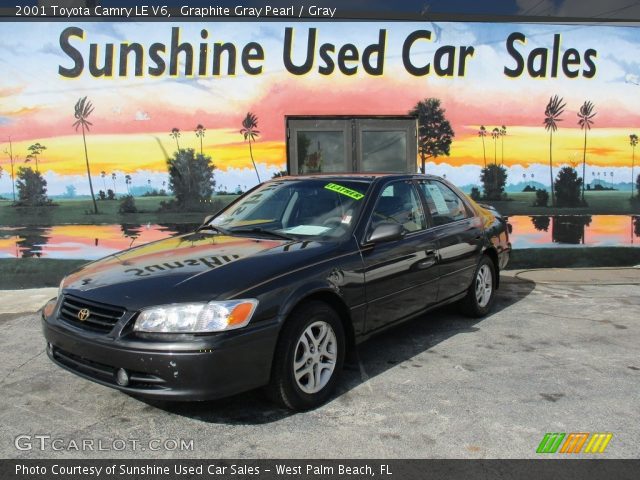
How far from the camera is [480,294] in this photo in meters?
5.64

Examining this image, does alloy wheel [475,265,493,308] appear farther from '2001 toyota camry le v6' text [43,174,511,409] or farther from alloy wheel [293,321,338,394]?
alloy wheel [293,321,338,394]

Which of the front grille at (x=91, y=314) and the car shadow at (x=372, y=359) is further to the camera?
the car shadow at (x=372, y=359)

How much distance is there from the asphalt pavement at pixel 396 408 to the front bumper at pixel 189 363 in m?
0.34

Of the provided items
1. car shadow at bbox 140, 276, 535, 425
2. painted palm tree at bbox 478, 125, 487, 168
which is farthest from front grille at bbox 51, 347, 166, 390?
painted palm tree at bbox 478, 125, 487, 168

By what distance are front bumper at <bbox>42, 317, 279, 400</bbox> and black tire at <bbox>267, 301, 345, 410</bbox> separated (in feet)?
0.35

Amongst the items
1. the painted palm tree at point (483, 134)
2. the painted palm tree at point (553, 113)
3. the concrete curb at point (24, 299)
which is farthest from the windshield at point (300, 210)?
the painted palm tree at point (553, 113)

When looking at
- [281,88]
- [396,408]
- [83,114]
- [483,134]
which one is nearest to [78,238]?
[83,114]

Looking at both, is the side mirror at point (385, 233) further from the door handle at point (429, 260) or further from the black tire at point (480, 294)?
the black tire at point (480, 294)

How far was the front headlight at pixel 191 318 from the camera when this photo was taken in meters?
2.95

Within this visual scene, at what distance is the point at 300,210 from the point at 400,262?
89 centimetres

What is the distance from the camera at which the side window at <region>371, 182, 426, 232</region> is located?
4293mm
